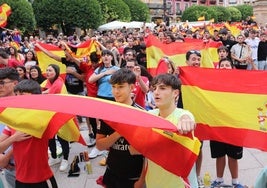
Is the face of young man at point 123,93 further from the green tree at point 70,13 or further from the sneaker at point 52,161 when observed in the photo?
the green tree at point 70,13

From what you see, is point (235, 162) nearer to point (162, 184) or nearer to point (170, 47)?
point (162, 184)

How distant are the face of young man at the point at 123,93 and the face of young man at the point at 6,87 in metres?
1.05

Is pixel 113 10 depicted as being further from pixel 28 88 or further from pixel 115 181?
pixel 115 181

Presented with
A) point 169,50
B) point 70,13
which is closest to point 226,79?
point 169,50

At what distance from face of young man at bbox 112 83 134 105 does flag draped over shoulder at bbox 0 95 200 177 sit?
53 cm

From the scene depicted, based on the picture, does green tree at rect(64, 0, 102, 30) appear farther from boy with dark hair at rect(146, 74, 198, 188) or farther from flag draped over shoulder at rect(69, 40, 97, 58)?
boy with dark hair at rect(146, 74, 198, 188)

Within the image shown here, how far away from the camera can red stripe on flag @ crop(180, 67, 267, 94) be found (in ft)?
15.3

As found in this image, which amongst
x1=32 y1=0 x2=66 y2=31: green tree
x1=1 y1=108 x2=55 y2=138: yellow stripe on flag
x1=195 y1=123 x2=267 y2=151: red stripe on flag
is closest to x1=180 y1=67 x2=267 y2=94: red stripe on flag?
x1=195 y1=123 x2=267 y2=151: red stripe on flag

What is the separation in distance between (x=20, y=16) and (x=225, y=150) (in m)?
24.2

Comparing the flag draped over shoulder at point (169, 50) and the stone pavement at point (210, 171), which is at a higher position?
the flag draped over shoulder at point (169, 50)

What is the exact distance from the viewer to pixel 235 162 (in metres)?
4.98

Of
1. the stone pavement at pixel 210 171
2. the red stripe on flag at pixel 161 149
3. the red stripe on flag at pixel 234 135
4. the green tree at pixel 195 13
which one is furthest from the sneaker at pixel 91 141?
the green tree at pixel 195 13

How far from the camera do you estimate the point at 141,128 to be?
2.87 meters

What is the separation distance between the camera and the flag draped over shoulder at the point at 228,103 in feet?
14.7
